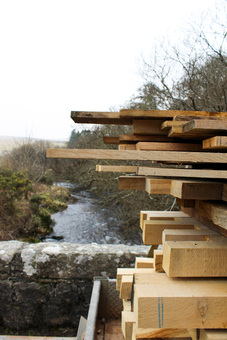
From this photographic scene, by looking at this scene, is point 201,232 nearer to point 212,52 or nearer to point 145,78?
point 212,52

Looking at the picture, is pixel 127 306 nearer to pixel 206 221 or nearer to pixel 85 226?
pixel 206 221

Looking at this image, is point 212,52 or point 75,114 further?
point 212,52

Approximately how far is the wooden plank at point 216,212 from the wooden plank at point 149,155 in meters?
0.20

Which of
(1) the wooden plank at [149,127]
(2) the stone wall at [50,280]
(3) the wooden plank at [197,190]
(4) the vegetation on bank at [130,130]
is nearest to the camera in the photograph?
(3) the wooden plank at [197,190]

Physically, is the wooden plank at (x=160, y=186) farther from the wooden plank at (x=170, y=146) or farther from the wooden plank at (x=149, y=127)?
the wooden plank at (x=149, y=127)

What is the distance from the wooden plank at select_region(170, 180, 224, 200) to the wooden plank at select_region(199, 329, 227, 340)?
516 mm

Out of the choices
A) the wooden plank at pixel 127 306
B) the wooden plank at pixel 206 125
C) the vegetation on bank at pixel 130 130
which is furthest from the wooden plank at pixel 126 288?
the vegetation on bank at pixel 130 130

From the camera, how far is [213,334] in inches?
38.4

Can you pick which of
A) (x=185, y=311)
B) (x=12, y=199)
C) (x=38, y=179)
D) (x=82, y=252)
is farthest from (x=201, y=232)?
(x=38, y=179)

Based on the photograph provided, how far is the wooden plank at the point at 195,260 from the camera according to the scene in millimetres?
1047

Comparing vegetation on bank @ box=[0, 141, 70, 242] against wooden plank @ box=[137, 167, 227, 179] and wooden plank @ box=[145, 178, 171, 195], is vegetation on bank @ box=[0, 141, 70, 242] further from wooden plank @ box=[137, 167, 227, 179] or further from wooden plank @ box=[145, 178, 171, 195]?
wooden plank @ box=[137, 167, 227, 179]

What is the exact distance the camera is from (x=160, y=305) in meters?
0.96

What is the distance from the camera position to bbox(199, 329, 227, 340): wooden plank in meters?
0.96

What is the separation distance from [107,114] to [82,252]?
6.74 ft
